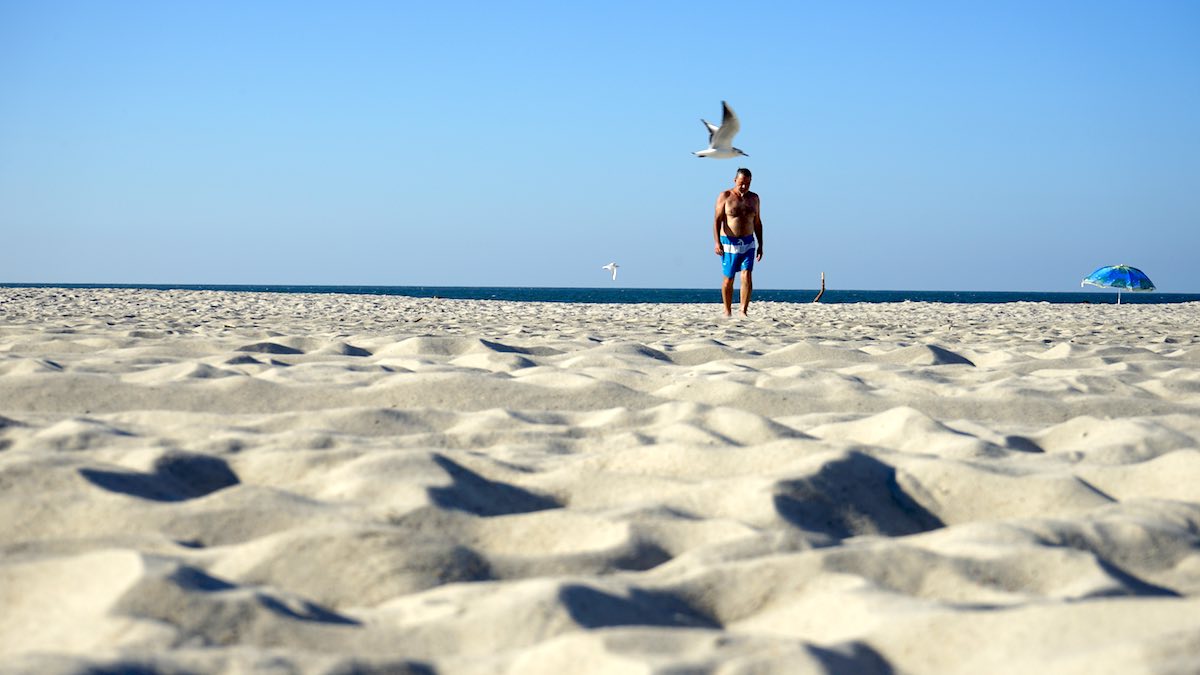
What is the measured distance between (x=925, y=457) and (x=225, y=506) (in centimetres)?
135

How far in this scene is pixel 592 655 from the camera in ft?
3.80

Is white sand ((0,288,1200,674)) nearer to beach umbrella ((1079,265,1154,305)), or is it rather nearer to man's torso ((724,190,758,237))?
A: man's torso ((724,190,758,237))

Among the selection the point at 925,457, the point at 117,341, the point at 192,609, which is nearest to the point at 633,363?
the point at 925,457

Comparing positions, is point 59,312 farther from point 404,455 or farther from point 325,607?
point 325,607

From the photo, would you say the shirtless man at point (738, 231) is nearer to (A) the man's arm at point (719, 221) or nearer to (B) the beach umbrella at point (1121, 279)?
(A) the man's arm at point (719, 221)

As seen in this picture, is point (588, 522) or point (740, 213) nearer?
point (588, 522)

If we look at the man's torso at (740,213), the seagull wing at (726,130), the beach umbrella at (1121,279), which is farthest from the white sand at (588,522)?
the beach umbrella at (1121,279)

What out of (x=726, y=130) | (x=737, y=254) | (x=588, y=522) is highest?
(x=726, y=130)

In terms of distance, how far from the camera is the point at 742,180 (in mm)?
7633

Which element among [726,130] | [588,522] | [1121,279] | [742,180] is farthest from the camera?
[1121,279]

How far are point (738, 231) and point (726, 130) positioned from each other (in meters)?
2.65

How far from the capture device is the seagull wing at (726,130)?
9766 mm

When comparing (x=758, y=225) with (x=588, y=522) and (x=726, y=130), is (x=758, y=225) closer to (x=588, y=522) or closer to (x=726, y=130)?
(x=726, y=130)

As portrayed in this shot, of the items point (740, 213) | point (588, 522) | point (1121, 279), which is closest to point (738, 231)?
point (740, 213)
